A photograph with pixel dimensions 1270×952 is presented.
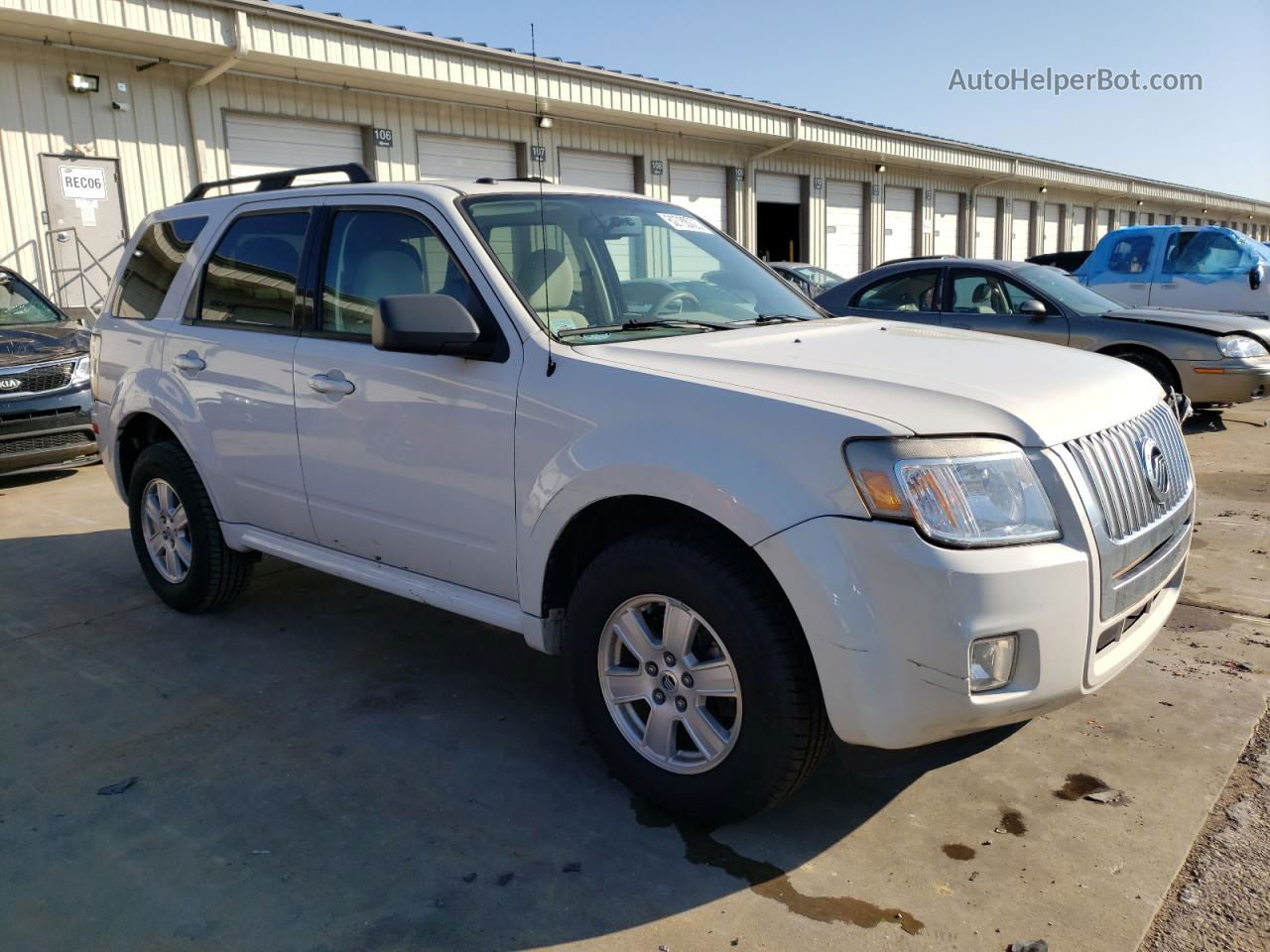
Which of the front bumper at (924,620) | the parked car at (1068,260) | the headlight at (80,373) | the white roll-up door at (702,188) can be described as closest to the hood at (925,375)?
the front bumper at (924,620)

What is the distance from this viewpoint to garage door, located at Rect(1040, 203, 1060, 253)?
33531 mm

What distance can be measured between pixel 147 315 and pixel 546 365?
2716mm

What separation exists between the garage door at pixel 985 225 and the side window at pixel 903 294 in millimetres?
21591

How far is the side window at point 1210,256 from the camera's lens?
1167cm

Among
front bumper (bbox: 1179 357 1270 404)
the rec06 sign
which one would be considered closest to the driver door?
front bumper (bbox: 1179 357 1270 404)

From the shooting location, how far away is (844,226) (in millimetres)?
23750

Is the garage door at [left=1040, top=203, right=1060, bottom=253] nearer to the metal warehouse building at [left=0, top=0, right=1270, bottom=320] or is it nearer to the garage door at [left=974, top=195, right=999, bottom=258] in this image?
the garage door at [left=974, top=195, right=999, bottom=258]

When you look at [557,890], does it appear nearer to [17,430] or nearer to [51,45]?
[17,430]

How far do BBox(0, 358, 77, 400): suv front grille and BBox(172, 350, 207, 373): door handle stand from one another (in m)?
4.13

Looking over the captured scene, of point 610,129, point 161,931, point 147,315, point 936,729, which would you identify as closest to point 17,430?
point 147,315

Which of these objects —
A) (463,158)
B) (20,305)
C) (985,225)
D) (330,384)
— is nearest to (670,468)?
(330,384)

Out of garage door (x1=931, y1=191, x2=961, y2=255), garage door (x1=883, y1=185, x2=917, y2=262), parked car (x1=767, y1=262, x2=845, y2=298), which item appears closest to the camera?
parked car (x1=767, y1=262, x2=845, y2=298)

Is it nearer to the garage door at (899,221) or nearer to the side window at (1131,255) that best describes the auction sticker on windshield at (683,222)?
the side window at (1131,255)

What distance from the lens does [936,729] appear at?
2461 mm
